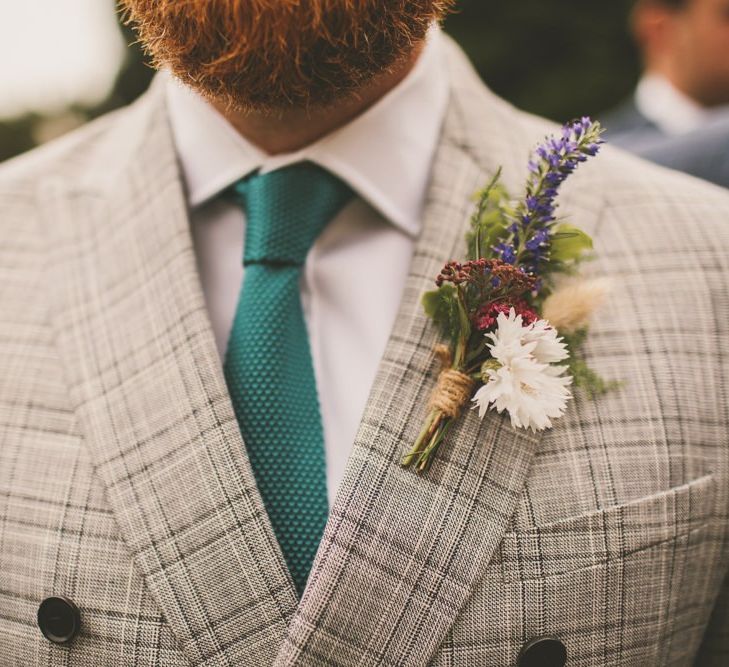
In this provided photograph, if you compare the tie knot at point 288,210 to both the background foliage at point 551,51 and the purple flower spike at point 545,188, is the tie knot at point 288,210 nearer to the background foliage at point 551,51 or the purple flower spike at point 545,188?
the purple flower spike at point 545,188

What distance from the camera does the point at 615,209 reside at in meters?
1.42

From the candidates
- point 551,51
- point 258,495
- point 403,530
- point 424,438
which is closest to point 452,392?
point 424,438

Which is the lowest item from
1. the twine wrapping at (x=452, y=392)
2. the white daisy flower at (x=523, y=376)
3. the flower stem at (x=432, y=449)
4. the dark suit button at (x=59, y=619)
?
the dark suit button at (x=59, y=619)

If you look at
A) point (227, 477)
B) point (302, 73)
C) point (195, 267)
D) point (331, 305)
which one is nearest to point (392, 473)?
point (227, 477)

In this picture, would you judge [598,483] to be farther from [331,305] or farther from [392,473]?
[331,305]

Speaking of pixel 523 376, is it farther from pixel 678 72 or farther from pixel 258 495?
pixel 678 72

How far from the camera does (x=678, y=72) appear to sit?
10.5 feet

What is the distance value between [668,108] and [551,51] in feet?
10.6

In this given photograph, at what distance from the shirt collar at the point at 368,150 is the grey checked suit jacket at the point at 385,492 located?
0.06 m

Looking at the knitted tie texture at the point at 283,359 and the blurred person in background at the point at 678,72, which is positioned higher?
the knitted tie texture at the point at 283,359

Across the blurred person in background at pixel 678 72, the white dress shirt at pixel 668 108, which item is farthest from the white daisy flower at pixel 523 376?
the white dress shirt at pixel 668 108

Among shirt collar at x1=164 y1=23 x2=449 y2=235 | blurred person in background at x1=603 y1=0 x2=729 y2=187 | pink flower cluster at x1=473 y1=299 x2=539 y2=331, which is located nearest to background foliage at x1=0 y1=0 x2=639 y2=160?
blurred person in background at x1=603 y1=0 x2=729 y2=187

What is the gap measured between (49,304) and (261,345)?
386 mm

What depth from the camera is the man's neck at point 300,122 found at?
1.39 meters
